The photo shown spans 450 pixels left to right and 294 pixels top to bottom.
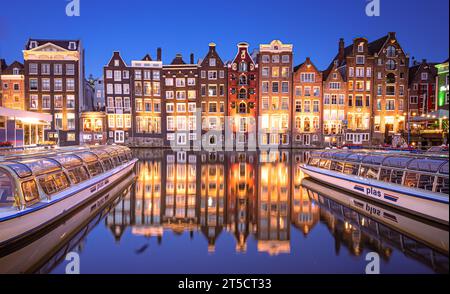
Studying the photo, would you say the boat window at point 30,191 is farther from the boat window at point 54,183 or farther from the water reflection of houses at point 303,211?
the water reflection of houses at point 303,211

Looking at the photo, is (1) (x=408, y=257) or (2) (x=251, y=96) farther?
(2) (x=251, y=96)

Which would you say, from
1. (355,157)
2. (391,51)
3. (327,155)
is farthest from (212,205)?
(391,51)

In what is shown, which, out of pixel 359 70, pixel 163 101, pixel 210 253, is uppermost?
pixel 359 70

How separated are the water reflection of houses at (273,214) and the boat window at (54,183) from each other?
24.7 feet

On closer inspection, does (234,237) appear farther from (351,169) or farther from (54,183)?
(351,169)

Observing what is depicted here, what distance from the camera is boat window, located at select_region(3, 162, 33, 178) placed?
9.36m

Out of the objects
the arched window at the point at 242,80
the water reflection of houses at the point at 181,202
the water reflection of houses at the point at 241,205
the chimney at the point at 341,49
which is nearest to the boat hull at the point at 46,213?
the water reflection of houses at the point at 181,202

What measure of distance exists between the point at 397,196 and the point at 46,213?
13.0 meters

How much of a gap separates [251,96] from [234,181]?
36816 millimetres

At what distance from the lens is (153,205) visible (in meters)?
14.0

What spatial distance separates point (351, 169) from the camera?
16.8 m

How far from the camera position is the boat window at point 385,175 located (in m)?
13.7
